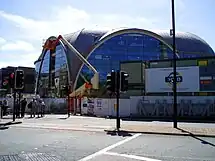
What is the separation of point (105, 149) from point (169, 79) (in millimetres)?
24954

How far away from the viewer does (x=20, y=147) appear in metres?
12.4

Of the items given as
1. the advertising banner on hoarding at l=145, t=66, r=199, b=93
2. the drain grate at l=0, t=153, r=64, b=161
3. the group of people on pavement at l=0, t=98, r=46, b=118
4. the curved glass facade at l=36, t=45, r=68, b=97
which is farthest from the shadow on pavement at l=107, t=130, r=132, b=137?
the curved glass facade at l=36, t=45, r=68, b=97

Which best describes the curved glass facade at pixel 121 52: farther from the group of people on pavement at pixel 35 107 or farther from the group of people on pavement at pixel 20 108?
the group of people on pavement at pixel 20 108

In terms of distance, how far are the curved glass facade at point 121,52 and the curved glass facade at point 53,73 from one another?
531 centimetres

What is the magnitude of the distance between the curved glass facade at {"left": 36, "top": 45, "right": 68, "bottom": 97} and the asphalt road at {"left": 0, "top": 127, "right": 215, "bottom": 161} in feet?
218

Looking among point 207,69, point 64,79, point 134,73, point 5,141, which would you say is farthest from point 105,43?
point 5,141

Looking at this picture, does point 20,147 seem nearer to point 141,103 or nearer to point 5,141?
point 5,141

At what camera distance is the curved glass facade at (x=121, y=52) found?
85688mm

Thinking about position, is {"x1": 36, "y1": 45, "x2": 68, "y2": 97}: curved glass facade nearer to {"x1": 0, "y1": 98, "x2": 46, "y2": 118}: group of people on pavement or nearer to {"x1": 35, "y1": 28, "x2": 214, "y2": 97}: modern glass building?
{"x1": 35, "y1": 28, "x2": 214, "y2": 97}: modern glass building

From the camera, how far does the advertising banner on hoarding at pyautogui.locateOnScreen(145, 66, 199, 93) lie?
3543cm

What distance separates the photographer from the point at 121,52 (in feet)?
A: 287

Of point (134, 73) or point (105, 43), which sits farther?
point (105, 43)

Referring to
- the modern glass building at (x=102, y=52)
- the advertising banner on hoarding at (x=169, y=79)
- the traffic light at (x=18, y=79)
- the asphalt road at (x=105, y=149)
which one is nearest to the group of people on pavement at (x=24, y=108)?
the traffic light at (x=18, y=79)

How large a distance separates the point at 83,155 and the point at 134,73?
30.0 m
